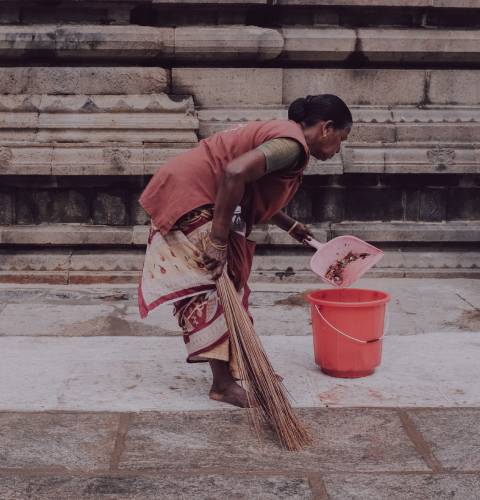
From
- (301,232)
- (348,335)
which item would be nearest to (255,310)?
(301,232)

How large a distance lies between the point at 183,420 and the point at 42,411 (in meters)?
0.59

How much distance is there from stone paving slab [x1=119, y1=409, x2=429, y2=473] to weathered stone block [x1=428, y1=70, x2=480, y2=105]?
12.0ft

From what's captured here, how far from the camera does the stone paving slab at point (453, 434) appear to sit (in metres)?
3.18

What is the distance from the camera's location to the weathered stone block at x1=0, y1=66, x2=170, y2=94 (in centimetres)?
639

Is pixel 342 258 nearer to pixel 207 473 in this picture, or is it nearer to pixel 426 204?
pixel 207 473

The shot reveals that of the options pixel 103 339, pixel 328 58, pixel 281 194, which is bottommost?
pixel 103 339

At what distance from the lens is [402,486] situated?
296 centimetres

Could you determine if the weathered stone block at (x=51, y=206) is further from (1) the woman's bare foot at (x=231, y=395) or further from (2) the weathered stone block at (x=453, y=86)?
(1) the woman's bare foot at (x=231, y=395)

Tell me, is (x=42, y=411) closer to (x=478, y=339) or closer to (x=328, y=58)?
(x=478, y=339)

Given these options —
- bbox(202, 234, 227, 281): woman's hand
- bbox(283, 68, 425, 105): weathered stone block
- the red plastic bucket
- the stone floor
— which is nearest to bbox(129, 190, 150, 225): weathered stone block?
the stone floor

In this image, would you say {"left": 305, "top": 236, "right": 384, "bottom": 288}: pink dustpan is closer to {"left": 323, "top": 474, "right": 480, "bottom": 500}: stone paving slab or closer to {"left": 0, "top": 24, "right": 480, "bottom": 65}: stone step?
{"left": 323, "top": 474, "right": 480, "bottom": 500}: stone paving slab

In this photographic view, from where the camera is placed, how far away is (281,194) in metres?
3.74

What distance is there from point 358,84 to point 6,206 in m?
2.73

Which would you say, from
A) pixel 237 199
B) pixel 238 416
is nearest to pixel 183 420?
pixel 238 416
